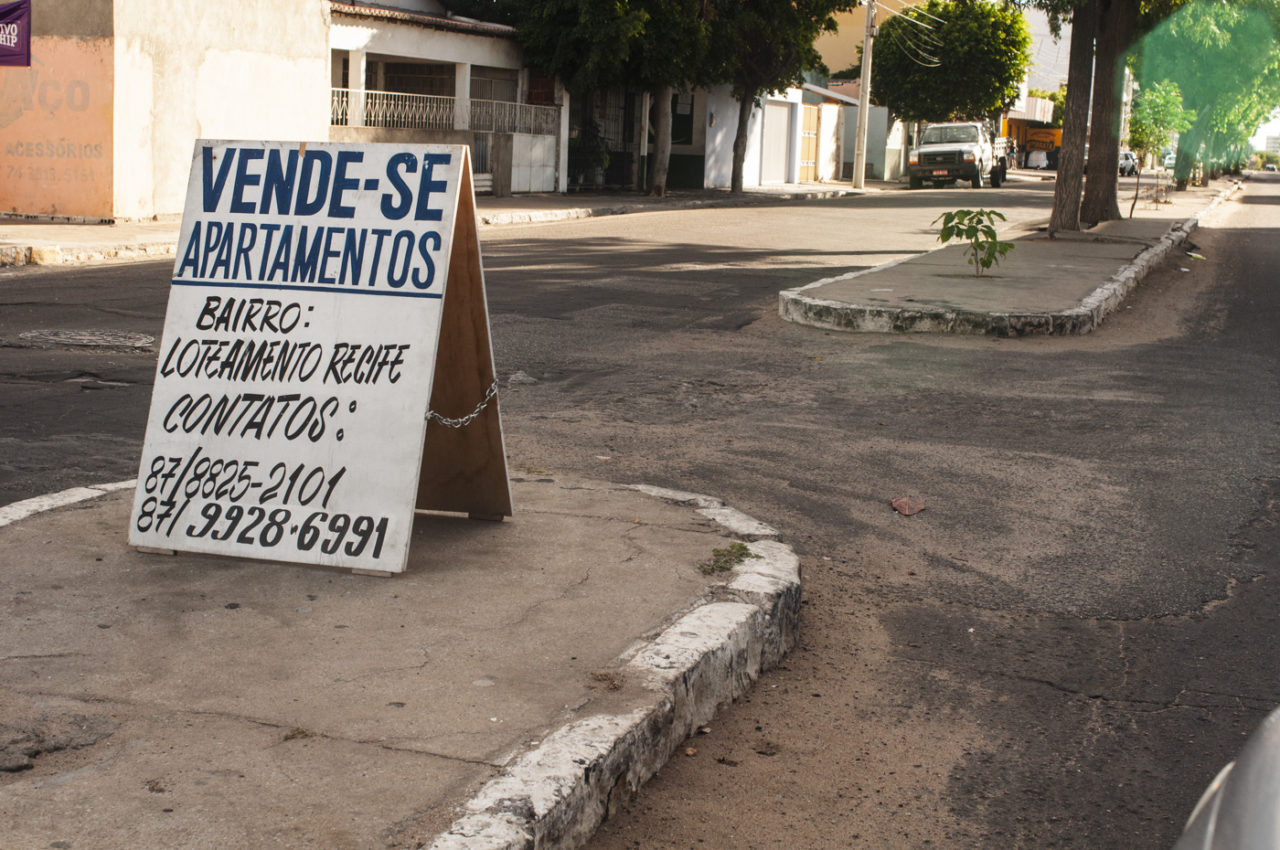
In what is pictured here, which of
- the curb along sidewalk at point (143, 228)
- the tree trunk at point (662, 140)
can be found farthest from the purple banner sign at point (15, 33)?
the tree trunk at point (662, 140)

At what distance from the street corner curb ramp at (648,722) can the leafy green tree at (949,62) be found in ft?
167

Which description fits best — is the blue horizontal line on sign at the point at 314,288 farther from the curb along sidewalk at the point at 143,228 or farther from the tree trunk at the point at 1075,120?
the tree trunk at the point at 1075,120

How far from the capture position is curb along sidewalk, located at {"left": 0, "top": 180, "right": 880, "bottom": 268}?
514 inches

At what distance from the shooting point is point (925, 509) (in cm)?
511

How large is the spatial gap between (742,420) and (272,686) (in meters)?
3.99

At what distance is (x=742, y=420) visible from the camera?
663 centimetres

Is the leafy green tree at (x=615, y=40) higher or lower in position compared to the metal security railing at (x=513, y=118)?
higher

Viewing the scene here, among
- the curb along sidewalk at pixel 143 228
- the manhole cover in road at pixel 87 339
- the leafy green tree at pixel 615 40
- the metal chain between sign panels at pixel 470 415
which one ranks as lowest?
the manhole cover in road at pixel 87 339

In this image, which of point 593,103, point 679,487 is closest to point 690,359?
point 679,487

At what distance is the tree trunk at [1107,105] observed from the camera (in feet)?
65.4

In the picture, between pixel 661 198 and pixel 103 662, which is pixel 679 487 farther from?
pixel 661 198

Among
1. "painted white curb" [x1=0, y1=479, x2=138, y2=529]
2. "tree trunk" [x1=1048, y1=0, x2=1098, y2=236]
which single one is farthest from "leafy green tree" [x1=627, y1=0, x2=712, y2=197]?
"painted white curb" [x1=0, y1=479, x2=138, y2=529]

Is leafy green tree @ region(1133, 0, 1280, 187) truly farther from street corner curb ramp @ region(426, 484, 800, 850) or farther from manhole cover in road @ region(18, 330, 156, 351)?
street corner curb ramp @ region(426, 484, 800, 850)

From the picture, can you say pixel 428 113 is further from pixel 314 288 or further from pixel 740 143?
pixel 314 288
